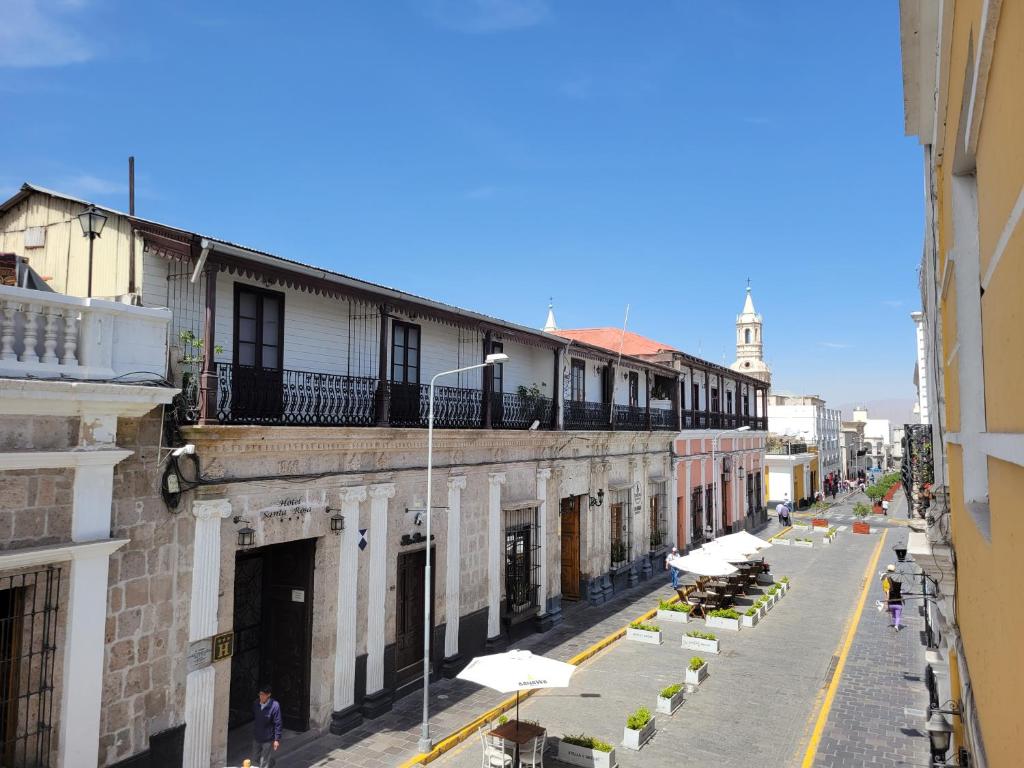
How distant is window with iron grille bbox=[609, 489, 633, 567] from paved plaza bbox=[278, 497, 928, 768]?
8.74ft

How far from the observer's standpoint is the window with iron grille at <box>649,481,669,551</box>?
28.1 m

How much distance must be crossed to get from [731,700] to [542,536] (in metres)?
6.76

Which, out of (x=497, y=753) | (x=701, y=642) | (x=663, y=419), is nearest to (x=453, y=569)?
(x=497, y=753)

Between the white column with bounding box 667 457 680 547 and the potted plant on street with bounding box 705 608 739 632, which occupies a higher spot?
the white column with bounding box 667 457 680 547

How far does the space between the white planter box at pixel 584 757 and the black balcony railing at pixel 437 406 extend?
6.90 metres

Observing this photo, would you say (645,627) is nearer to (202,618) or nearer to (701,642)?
(701,642)

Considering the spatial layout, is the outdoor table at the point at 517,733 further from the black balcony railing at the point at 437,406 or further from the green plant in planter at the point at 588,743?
the black balcony railing at the point at 437,406

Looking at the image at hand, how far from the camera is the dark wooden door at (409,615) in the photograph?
14531 millimetres

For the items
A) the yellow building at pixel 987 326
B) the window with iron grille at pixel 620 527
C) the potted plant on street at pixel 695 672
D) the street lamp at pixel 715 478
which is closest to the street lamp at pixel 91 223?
the yellow building at pixel 987 326

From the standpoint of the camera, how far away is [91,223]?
10.2m

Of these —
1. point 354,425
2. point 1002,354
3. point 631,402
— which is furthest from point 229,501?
point 631,402

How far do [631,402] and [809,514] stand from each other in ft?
96.9

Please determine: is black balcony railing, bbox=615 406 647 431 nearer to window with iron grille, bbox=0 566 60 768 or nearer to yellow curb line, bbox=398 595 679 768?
yellow curb line, bbox=398 595 679 768

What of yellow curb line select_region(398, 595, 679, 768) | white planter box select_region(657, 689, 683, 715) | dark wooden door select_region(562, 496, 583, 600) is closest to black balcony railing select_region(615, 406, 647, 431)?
dark wooden door select_region(562, 496, 583, 600)
